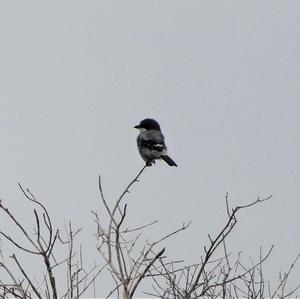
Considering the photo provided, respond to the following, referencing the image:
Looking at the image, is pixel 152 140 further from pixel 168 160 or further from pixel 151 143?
pixel 168 160

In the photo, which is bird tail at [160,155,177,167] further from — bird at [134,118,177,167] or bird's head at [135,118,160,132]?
bird's head at [135,118,160,132]

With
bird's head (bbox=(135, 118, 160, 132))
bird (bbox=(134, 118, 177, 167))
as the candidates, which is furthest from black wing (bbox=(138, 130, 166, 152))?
bird's head (bbox=(135, 118, 160, 132))

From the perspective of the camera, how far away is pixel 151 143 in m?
10.4

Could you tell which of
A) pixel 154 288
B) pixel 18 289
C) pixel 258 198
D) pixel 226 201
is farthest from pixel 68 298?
pixel 154 288

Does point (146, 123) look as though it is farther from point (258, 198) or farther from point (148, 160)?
→ point (258, 198)

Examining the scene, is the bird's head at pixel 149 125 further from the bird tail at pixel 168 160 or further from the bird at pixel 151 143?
the bird tail at pixel 168 160

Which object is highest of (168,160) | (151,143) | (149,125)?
(149,125)

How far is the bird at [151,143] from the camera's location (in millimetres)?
10195

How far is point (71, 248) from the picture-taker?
13.2 feet

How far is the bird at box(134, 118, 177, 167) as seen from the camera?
10.2m

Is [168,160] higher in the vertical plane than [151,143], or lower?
lower

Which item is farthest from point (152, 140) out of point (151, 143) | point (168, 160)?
point (168, 160)

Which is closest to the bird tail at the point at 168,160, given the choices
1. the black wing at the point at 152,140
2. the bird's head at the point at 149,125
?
the black wing at the point at 152,140

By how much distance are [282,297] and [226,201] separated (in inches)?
152
